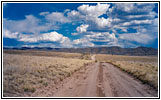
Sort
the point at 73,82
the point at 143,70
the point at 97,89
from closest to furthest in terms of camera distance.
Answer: the point at 97,89
the point at 73,82
the point at 143,70

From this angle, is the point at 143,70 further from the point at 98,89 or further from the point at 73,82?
the point at 98,89

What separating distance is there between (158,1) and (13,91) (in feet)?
36.4

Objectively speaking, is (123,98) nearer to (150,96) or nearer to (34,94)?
(150,96)

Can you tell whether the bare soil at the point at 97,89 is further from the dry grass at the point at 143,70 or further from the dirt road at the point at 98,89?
the dry grass at the point at 143,70

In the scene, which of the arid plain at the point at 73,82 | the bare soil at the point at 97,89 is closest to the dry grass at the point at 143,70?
the arid plain at the point at 73,82

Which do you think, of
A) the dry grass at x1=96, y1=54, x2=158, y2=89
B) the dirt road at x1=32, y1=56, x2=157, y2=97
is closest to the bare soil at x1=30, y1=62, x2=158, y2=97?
the dirt road at x1=32, y1=56, x2=157, y2=97

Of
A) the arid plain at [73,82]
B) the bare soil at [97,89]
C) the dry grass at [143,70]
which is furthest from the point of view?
the dry grass at [143,70]

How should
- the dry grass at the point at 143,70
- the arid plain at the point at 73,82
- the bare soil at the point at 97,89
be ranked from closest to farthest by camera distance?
the bare soil at the point at 97,89 → the arid plain at the point at 73,82 → the dry grass at the point at 143,70

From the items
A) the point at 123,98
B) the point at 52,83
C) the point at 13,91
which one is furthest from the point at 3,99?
the point at 123,98

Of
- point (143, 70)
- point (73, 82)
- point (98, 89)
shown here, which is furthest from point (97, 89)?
point (143, 70)

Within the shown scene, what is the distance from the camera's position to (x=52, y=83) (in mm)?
12938

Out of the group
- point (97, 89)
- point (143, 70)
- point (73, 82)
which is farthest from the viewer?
point (143, 70)

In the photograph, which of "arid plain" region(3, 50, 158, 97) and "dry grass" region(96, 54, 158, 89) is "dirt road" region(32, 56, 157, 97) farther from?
"dry grass" region(96, 54, 158, 89)

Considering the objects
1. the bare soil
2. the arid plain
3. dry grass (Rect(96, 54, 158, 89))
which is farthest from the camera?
dry grass (Rect(96, 54, 158, 89))
